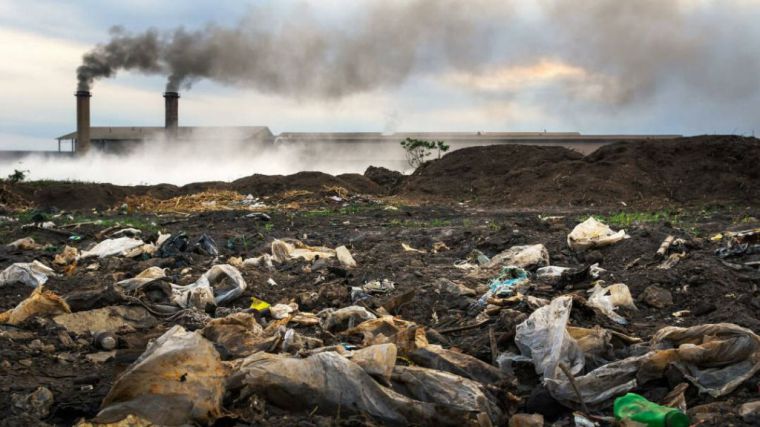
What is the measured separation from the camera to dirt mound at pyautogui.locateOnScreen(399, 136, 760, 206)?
67.8 ft

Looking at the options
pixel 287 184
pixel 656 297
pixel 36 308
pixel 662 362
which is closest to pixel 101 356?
pixel 36 308

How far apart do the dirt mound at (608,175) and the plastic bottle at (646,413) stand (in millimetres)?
16814

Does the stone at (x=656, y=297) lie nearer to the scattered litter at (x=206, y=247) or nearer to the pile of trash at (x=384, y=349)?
the pile of trash at (x=384, y=349)

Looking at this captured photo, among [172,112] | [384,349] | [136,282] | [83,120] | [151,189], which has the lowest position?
[151,189]

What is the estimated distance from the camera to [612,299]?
5590 mm

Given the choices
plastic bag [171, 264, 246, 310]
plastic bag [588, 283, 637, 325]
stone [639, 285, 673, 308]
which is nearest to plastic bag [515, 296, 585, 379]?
plastic bag [588, 283, 637, 325]

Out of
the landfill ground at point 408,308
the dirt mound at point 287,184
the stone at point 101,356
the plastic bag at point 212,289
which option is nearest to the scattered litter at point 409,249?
the landfill ground at point 408,308

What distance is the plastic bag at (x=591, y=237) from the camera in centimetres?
798

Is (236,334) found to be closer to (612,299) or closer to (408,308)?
(408,308)

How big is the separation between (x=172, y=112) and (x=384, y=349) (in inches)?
1261

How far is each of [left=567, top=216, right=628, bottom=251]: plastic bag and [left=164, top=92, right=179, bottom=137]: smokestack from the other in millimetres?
27353

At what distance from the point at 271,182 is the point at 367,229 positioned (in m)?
12.7

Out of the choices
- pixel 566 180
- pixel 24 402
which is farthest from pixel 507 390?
pixel 566 180

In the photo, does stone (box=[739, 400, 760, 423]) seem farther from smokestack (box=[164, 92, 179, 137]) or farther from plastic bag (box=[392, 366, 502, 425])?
smokestack (box=[164, 92, 179, 137])
